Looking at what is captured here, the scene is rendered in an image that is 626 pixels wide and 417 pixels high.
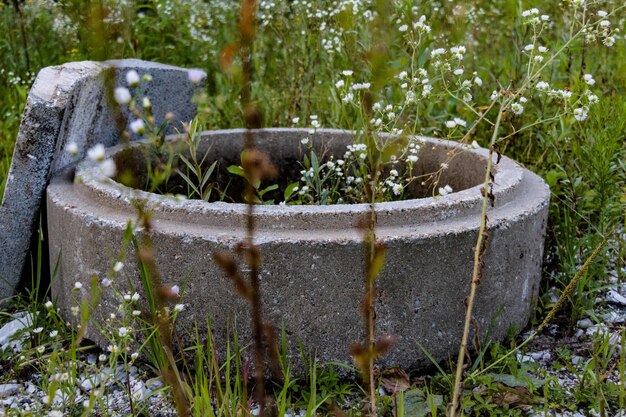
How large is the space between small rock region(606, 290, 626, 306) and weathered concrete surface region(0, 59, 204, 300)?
6.51ft

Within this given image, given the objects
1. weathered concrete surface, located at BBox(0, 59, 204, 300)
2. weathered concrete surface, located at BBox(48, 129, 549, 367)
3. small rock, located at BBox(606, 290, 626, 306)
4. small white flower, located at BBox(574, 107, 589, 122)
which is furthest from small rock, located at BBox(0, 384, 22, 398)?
small rock, located at BBox(606, 290, 626, 306)

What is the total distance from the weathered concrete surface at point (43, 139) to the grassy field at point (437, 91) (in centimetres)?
13

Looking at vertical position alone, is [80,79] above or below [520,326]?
above

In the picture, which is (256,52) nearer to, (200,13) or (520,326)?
(200,13)

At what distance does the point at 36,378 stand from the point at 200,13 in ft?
13.3

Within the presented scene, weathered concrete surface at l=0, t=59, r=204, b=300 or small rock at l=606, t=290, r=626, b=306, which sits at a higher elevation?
weathered concrete surface at l=0, t=59, r=204, b=300

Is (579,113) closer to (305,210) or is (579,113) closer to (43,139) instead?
(305,210)

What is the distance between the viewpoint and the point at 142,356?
8.16ft

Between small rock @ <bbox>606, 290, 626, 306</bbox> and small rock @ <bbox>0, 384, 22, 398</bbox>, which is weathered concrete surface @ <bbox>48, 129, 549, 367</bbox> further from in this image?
small rock @ <bbox>606, 290, 626, 306</bbox>

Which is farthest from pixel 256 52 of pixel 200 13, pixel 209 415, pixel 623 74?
pixel 209 415

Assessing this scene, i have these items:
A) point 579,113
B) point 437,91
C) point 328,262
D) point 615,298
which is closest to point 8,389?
point 328,262

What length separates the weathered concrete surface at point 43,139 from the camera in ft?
8.60

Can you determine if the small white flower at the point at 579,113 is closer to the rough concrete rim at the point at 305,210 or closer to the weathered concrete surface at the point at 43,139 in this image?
the rough concrete rim at the point at 305,210

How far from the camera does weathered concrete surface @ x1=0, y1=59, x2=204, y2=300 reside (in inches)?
103
